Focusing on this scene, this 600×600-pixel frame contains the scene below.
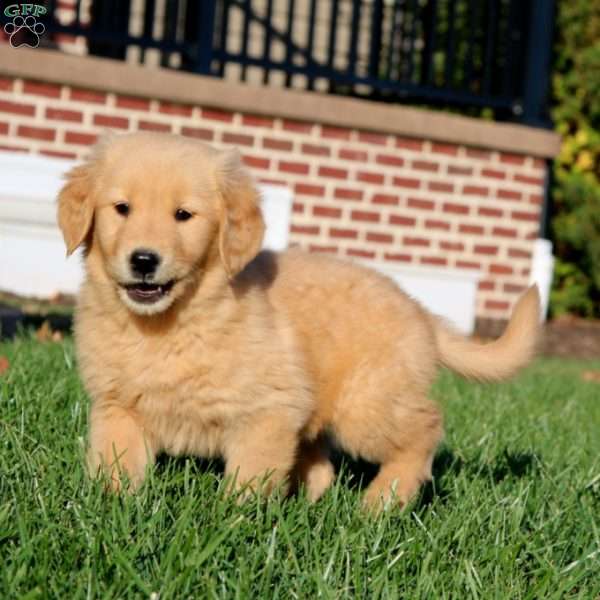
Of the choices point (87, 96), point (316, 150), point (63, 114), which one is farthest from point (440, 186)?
point (63, 114)

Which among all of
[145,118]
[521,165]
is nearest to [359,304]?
[145,118]

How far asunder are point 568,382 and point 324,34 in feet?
23.7

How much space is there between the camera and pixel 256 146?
7723 millimetres

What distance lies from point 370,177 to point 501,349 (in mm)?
4263

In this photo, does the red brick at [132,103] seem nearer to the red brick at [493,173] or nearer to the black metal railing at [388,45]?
the black metal railing at [388,45]

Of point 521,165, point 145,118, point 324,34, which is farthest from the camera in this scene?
point 324,34

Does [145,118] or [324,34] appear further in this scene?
[324,34]

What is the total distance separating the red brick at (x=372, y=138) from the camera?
7.93 m

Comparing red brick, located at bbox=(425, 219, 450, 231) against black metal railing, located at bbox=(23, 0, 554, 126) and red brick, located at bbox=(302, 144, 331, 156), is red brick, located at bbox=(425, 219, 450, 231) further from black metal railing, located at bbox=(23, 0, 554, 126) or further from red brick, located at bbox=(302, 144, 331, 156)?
black metal railing, located at bbox=(23, 0, 554, 126)

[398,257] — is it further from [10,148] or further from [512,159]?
[10,148]

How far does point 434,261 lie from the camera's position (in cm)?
815

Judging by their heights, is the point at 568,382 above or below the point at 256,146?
below

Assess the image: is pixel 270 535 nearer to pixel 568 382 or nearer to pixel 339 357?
pixel 339 357

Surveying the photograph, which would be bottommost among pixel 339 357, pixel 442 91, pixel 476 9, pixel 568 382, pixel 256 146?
pixel 568 382
